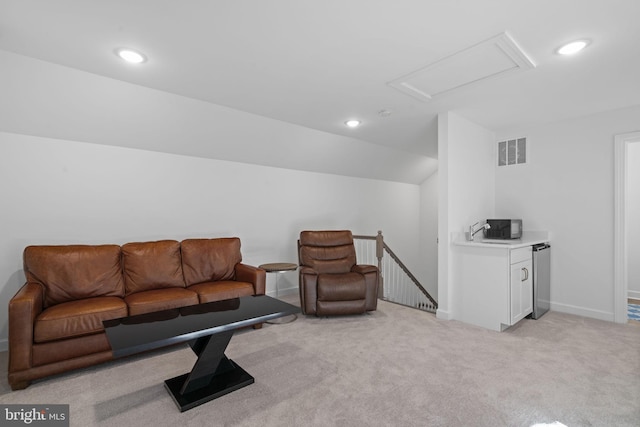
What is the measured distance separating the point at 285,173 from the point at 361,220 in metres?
1.87

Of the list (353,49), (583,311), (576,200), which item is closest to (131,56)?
(353,49)

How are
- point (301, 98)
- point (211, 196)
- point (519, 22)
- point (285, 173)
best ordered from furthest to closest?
point (285, 173) < point (211, 196) < point (301, 98) < point (519, 22)

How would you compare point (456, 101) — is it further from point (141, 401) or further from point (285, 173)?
point (141, 401)

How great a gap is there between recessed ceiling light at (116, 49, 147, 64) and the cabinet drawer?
390 centimetres

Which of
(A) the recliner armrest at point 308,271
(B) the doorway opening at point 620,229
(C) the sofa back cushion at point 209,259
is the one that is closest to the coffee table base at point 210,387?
(C) the sofa back cushion at point 209,259

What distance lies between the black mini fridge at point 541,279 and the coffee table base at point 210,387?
3344mm

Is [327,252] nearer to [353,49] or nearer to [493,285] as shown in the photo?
[493,285]

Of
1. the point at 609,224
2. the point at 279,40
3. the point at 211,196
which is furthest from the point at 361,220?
the point at 279,40

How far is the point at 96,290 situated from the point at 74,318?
56cm

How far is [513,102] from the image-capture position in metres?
3.47

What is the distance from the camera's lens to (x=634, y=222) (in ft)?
16.1

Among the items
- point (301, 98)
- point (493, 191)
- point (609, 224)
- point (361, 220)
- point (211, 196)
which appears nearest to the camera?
point (301, 98)

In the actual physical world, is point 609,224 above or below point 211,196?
below

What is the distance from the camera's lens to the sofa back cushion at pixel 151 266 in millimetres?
3186
